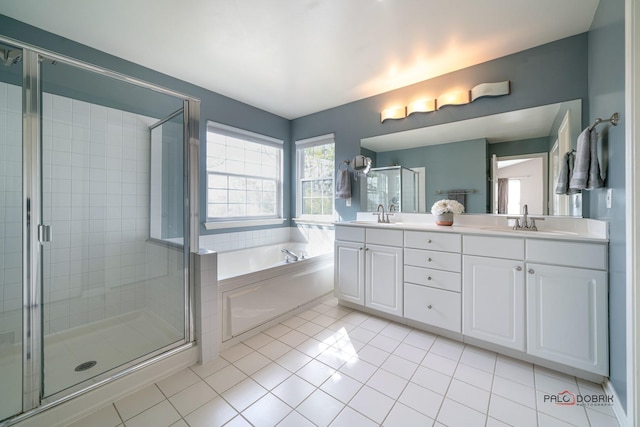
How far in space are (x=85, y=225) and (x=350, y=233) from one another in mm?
2319

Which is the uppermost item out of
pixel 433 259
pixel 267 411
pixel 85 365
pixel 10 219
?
pixel 10 219

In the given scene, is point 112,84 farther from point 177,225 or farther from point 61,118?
point 177,225

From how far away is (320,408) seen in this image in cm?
140

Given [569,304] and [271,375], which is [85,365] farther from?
[569,304]

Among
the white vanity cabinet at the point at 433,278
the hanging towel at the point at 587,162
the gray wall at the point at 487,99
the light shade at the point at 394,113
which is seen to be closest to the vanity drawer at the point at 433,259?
the white vanity cabinet at the point at 433,278

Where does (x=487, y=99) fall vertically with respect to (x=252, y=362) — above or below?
above

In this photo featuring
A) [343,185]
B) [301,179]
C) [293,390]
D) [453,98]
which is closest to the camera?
[293,390]

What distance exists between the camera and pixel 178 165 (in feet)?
6.54

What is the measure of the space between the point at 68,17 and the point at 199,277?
2.16m

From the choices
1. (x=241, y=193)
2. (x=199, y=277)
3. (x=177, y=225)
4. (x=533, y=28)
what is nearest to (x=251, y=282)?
(x=199, y=277)

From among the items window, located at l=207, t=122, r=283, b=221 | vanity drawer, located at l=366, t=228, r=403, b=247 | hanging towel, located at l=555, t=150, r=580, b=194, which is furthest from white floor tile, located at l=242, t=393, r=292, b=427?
hanging towel, located at l=555, t=150, r=580, b=194

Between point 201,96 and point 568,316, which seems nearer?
point 568,316

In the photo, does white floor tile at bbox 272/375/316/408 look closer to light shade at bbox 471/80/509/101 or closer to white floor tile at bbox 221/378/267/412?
white floor tile at bbox 221/378/267/412

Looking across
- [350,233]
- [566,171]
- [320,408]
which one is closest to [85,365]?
[320,408]
